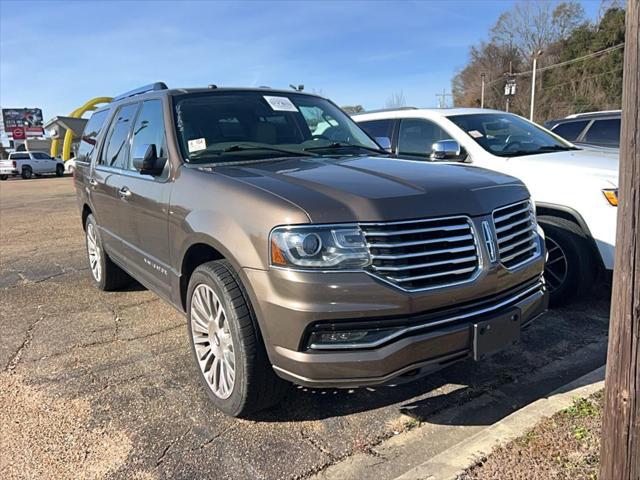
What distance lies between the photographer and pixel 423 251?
8.15 feet

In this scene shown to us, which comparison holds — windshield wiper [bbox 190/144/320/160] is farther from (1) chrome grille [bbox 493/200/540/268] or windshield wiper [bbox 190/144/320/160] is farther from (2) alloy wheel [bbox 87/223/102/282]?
(2) alloy wheel [bbox 87/223/102/282]

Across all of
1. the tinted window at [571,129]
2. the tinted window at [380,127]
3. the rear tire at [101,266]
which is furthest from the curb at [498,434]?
the tinted window at [571,129]

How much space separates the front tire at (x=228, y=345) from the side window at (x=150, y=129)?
115 cm

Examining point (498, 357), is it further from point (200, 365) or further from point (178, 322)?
point (178, 322)

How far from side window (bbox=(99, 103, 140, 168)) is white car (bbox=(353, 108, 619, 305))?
2220mm

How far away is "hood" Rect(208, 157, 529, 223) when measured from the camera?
8.07ft

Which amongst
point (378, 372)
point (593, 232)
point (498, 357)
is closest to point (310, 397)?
point (378, 372)

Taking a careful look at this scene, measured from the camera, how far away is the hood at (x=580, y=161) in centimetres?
445

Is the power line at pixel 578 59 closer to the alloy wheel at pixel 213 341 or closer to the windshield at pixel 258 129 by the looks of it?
the windshield at pixel 258 129

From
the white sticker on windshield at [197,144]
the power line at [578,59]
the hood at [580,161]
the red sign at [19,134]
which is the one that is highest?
the power line at [578,59]

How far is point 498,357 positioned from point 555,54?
65590 mm

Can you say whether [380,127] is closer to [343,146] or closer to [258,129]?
[343,146]

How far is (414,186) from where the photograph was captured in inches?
106

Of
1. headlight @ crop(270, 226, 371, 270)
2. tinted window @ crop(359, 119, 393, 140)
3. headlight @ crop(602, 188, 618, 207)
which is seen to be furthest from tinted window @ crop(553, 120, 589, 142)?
headlight @ crop(270, 226, 371, 270)
